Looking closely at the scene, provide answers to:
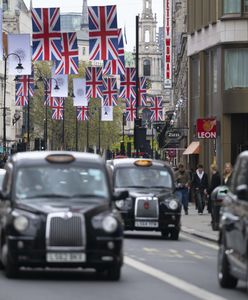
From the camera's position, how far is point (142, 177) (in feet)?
103

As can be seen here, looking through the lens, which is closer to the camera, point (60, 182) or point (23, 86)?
point (60, 182)

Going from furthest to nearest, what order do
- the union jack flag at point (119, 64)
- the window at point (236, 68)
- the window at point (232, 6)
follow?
1. the union jack flag at point (119, 64)
2. the window at point (236, 68)
3. the window at point (232, 6)

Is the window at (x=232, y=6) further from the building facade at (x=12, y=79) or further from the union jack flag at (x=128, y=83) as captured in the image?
the building facade at (x=12, y=79)

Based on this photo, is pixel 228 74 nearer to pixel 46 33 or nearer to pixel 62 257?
pixel 46 33

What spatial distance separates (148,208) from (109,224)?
12402 mm

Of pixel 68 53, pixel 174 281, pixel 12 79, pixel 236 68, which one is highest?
pixel 12 79

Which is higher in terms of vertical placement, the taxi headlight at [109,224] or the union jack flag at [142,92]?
the union jack flag at [142,92]

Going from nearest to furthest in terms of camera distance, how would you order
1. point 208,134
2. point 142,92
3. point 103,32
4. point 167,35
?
point 208,134 → point 103,32 → point 142,92 → point 167,35

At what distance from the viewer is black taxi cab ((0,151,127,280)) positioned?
17.8 m

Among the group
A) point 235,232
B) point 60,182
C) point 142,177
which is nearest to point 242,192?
point 235,232

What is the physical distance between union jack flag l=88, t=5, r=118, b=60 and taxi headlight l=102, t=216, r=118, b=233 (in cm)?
3710

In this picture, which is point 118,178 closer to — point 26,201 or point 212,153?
point 26,201

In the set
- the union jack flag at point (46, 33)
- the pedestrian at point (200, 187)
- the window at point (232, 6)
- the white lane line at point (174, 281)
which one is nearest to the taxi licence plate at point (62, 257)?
the white lane line at point (174, 281)

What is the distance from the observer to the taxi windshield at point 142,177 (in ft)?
102
